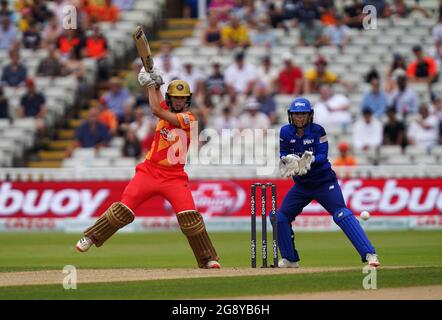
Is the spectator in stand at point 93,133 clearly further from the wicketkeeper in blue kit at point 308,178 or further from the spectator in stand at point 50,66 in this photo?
the wicketkeeper in blue kit at point 308,178

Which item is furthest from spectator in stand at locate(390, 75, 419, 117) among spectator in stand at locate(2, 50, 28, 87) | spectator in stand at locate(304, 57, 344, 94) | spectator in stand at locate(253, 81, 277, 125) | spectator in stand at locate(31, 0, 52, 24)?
spectator in stand at locate(31, 0, 52, 24)

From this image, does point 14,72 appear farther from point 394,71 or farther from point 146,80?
point 146,80

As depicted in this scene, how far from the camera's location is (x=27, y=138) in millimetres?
25156

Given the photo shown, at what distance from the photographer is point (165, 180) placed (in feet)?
43.5

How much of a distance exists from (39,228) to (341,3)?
846cm

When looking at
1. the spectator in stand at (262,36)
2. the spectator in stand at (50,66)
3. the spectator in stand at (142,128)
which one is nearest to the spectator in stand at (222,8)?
the spectator in stand at (262,36)

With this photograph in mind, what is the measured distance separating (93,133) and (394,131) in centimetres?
604

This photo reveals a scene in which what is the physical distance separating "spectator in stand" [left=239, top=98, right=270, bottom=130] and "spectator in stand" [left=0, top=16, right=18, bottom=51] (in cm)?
650

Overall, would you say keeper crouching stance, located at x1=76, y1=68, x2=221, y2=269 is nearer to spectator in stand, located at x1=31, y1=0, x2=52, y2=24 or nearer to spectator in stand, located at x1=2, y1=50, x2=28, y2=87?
spectator in stand, located at x1=2, y1=50, x2=28, y2=87

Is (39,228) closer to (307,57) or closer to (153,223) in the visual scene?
(153,223)

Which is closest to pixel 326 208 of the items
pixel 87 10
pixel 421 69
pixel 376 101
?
pixel 376 101

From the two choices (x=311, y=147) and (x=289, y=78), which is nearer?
(x=311, y=147)

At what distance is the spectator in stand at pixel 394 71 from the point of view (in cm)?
2422
